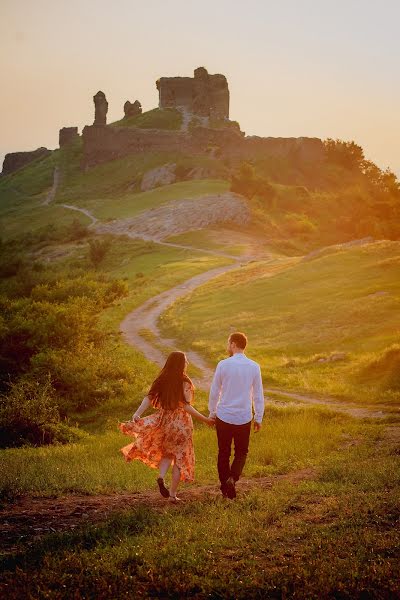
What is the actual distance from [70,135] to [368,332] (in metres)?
144

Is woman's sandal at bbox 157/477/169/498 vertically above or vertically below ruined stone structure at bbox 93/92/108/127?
below

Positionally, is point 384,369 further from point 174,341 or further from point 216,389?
point 216,389

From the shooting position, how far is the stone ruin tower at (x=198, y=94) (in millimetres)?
141375

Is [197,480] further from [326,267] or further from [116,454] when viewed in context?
[326,267]

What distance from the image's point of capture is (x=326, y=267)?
164 ft

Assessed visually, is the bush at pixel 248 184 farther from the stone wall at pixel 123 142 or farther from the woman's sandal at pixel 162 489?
the woman's sandal at pixel 162 489

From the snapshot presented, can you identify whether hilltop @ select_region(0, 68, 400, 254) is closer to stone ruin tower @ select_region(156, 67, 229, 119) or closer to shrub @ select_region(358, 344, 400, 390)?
stone ruin tower @ select_region(156, 67, 229, 119)

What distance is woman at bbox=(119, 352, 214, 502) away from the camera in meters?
10.9

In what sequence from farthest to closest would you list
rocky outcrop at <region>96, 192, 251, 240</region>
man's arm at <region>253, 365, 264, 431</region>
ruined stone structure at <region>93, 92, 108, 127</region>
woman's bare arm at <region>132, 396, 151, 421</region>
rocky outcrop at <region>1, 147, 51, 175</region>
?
1. rocky outcrop at <region>1, 147, 51, 175</region>
2. ruined stone structure at <region>93, 92, 108, 127</region>
3. rocky outcrop at <region>96, 192, 251, 240</region>
4. woman's bare arm at <region>132, 396, 151, 421</region>
5. man's arm at <region>253, 365, 264, 431</region>

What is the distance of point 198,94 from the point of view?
144 m

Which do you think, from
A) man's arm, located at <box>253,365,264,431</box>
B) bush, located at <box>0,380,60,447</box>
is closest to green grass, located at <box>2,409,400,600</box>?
man's arm, located at <box>253,365,264,431</box>

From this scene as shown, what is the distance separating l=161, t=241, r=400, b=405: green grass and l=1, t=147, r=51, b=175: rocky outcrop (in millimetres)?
132825

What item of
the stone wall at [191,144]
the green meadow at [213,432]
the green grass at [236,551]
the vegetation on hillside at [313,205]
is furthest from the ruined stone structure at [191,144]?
the green grass at [236,551]

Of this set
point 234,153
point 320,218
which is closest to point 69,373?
point 320,218
